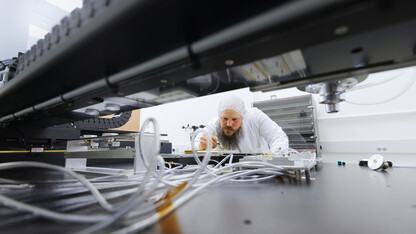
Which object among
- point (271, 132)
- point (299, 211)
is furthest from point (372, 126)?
point (299, 211)

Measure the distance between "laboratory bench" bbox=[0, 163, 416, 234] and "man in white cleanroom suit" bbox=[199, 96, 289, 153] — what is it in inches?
53.0

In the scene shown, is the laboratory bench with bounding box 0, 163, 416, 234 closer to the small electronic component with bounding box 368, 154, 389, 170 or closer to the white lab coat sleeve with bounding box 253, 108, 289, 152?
the small electronic component with bounding box 368, 154, 389, 170

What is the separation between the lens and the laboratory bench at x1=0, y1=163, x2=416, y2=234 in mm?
167

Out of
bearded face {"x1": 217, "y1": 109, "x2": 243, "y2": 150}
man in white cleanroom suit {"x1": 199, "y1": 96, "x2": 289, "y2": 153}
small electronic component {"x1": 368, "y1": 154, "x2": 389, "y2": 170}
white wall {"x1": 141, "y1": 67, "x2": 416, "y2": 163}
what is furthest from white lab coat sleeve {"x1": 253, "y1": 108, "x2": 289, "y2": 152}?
small electronic component {"x1": 368, "y1": 154, "x2": 389, "y2": 170}

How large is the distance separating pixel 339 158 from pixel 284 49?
8.15ft

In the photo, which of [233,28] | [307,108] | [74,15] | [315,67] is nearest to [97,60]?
[74,15]

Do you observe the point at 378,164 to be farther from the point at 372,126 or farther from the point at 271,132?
the point at 372,126

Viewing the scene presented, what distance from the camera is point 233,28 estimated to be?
21 centimetres

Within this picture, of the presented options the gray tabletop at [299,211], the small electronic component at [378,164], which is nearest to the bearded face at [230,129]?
the small electronic component at [378,164]

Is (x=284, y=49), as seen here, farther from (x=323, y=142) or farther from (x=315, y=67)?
(x=323, y=142)

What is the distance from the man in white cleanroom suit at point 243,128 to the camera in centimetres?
168

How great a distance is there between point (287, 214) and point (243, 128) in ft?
5.55

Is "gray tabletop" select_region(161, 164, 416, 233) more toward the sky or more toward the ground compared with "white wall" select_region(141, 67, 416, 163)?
more toward the ground

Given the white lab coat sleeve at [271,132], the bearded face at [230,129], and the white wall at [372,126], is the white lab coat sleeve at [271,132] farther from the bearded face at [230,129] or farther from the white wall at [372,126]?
the white wall at [372,126]
